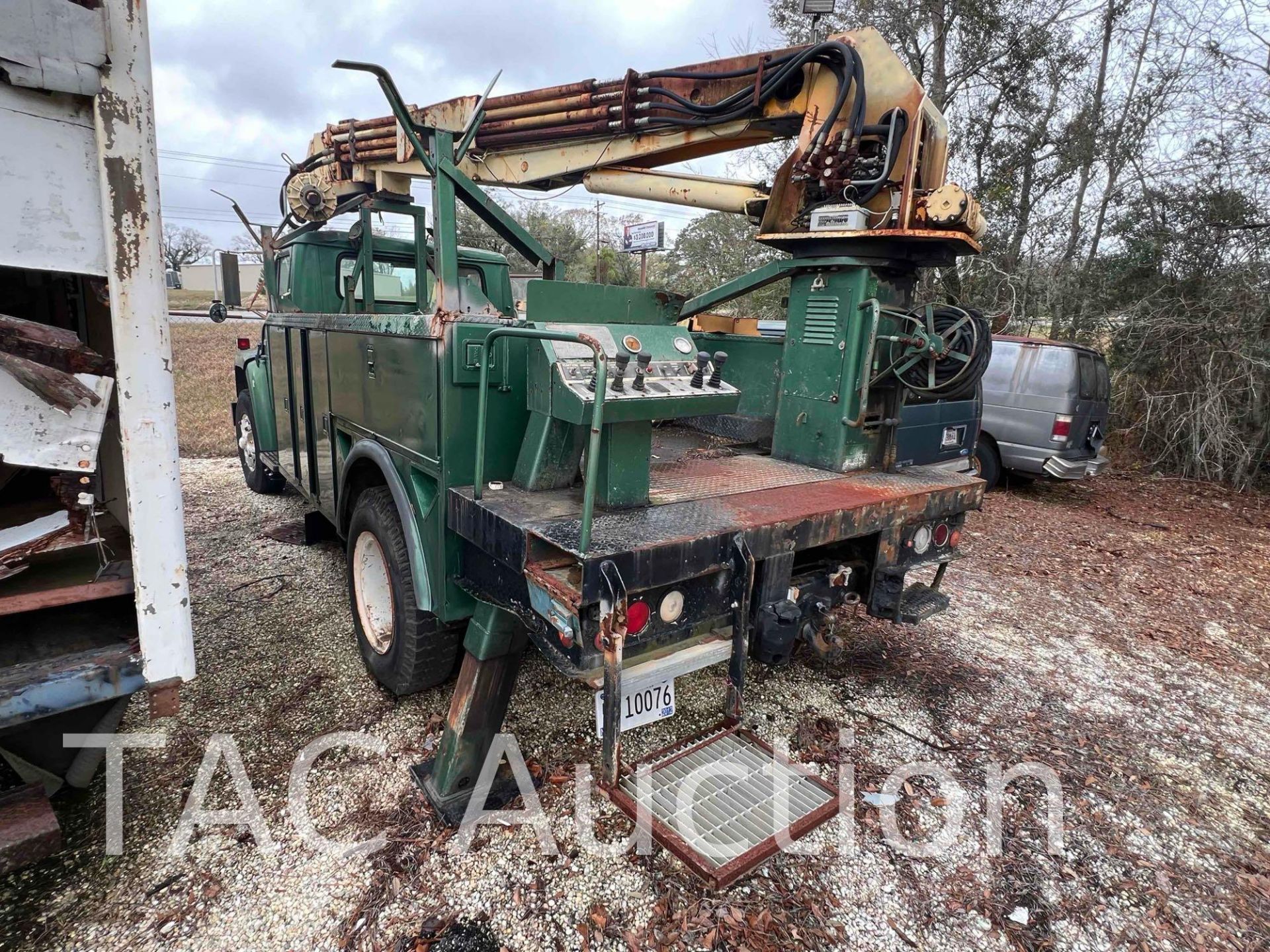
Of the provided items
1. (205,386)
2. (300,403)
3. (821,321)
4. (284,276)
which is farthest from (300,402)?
(205,386)

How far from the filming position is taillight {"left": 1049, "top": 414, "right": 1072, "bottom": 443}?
7535mm

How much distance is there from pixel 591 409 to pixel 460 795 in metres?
1.61

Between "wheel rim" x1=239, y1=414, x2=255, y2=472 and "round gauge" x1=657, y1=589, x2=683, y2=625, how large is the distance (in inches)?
224

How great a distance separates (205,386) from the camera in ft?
39.8

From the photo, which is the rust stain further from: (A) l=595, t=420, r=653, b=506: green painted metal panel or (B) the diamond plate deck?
(B) the diamond plate deck

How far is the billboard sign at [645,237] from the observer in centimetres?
671

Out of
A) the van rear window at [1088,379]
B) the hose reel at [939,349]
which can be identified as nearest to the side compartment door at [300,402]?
the hose reel at [939,349]

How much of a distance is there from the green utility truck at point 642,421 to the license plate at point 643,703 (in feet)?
0.04

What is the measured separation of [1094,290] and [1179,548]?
5.14 meters

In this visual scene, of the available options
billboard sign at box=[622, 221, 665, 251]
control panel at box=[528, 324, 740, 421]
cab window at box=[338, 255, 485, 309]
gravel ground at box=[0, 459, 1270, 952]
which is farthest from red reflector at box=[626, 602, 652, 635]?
billboard sign at box=[622, 221, 665, 251]

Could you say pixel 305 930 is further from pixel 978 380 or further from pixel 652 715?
pixel 978 380

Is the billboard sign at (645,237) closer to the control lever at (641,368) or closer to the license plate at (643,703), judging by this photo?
the control lever at (641,368)

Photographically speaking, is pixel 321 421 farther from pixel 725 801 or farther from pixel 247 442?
pixel 247 442

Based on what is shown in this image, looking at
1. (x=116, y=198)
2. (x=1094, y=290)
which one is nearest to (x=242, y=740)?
(x=116, y=198)
